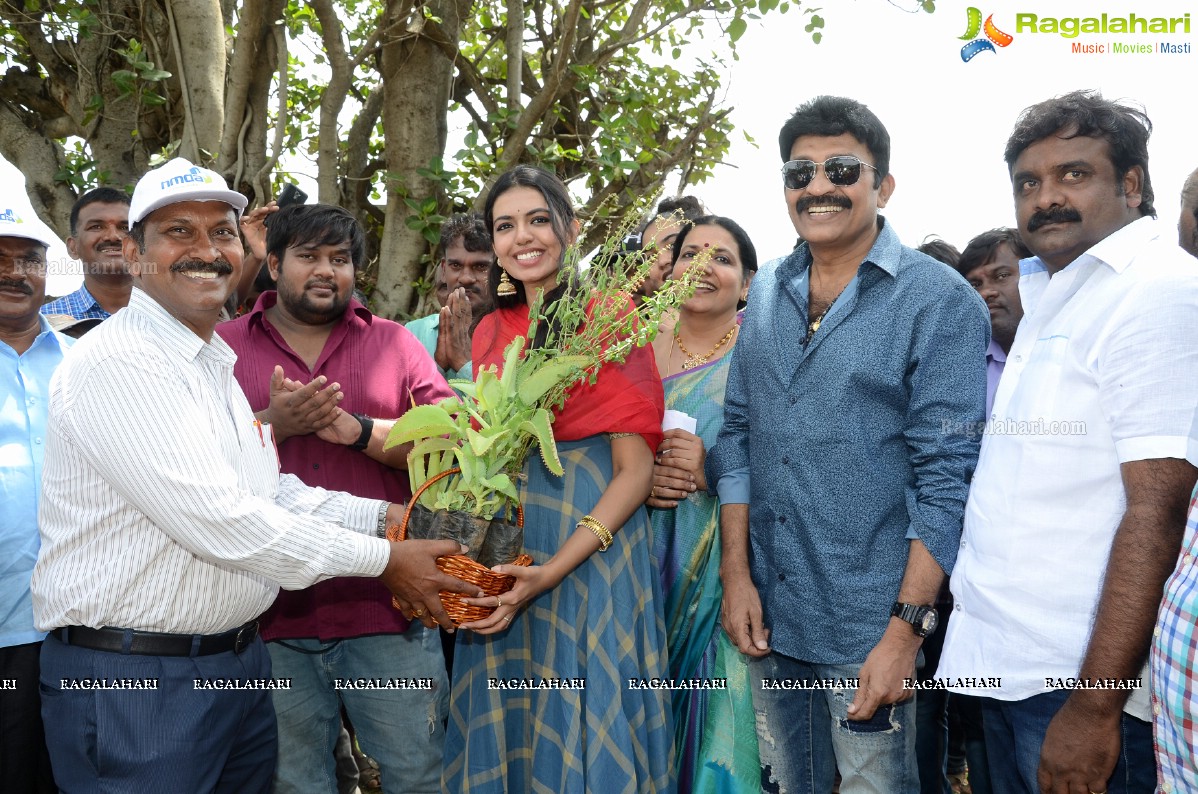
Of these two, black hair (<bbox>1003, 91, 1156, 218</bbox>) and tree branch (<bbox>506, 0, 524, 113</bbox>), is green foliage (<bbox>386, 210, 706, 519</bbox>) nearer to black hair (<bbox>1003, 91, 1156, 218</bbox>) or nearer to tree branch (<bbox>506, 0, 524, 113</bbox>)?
black hair (<bbox>1003, 91, 1156, 218</bbox>)

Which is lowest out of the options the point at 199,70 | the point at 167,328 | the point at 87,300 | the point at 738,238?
the point at 167,328

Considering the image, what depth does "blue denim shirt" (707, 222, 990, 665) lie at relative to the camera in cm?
251

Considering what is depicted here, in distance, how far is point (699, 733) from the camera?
314 cm

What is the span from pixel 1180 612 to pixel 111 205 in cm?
442

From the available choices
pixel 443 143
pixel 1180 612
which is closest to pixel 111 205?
pixel 443 143

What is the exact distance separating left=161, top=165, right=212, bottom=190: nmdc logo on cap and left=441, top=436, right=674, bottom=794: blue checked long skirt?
1.33 metres

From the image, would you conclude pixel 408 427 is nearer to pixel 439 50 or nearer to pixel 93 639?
pixel 93 639

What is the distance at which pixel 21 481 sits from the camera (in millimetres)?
2852

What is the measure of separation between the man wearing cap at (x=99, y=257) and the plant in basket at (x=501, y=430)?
1963 millimetres

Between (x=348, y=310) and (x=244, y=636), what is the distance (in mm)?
1337

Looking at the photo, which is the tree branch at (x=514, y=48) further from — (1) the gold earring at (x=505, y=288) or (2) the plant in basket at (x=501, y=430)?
(2) the plant in basket at (x=501, y=430)

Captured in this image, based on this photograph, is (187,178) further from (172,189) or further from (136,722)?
(136,722)

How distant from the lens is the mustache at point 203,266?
258 cm

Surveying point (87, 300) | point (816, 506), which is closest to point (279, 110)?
point (87, 300)
